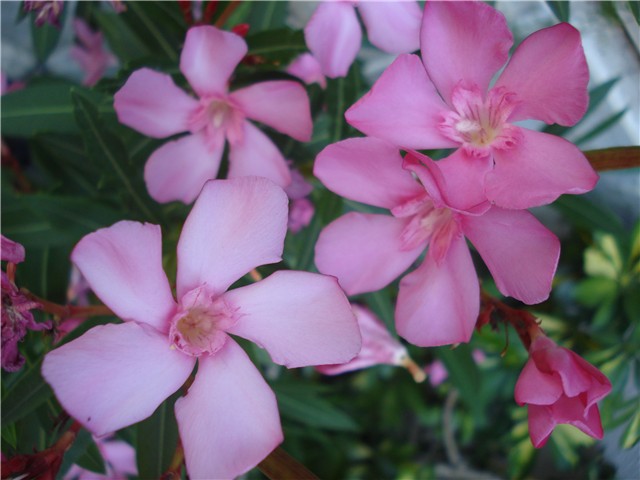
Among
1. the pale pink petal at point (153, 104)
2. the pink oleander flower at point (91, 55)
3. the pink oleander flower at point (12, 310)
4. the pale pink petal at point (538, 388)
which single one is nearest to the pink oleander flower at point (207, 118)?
the pale pink petal at point (153, 104)

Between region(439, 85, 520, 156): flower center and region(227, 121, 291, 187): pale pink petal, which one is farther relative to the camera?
region(227, 121, 291, 187): pale pink petal

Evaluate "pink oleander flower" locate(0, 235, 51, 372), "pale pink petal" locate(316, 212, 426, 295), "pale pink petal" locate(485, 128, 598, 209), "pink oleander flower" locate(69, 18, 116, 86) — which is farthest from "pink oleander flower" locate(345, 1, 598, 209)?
"pink oleander flower" locate(69, 18, 116, 86)

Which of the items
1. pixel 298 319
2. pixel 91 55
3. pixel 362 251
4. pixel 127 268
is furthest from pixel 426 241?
pixel 91 55

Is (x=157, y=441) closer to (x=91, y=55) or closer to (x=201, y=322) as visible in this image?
(x=201, y=322)

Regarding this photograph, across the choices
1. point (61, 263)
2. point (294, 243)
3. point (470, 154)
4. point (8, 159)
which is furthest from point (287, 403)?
point (470, 154)

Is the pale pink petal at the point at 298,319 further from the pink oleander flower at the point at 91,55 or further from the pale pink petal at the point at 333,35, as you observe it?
the pink oleander flower at the point at 91,55

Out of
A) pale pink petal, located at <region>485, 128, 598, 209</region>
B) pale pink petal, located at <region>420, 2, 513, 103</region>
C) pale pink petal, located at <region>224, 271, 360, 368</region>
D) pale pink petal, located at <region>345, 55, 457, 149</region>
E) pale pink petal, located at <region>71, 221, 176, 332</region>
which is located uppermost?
pale pink petal, located at <region>420, 2, 513, 103</region>

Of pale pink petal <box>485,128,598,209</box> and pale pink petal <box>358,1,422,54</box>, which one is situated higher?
pale pink petal <box>358,1,422,54</box>

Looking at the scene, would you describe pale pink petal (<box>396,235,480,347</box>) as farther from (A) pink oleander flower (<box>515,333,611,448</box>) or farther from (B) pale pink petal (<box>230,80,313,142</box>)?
(B) pale pink petal (<box>230,80,313,142</box>)

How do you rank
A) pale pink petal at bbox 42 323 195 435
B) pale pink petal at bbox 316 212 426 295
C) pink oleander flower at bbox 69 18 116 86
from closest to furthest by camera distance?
pale pink petal at bbox 42 323 195 435
pale pink petal at bbox 316 212 426 295
pink oleander flower at bbox 69 18 116 86
